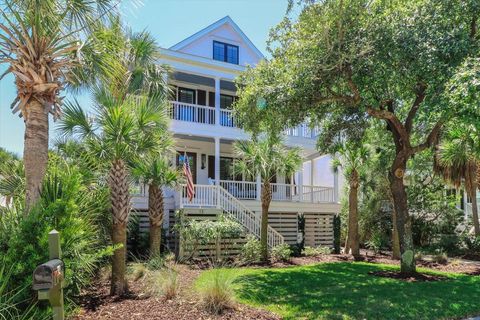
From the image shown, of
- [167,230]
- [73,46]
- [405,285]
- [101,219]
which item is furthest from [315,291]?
[167,230]

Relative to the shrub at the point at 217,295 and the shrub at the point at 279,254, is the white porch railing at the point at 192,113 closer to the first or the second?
the shrub at the point at 279,254

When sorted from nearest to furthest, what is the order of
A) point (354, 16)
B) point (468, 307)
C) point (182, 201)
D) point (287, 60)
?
1. point (468, 307)
2. point (354, 16)
3. point (287, 60)
4. point (182, 201)

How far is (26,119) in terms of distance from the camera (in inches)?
285

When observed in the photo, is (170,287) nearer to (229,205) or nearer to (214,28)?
(229,205)

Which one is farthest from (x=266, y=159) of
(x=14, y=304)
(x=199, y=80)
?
(x=14, y=304)

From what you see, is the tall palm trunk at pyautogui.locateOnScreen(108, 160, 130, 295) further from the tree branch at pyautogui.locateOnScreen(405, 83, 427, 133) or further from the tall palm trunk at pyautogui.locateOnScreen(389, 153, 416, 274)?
the tree branch at pyautogui.locateOnScreen(405, 83, 427, 133)

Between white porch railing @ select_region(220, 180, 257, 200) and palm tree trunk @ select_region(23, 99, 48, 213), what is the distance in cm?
1281

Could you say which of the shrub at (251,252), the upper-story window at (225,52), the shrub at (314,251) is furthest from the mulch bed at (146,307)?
the upper-story window at (225,52)

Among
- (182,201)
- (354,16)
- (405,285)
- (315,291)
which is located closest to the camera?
(315,291)

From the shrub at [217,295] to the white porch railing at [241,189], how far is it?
12199mm

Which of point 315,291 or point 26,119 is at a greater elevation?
point 26,119

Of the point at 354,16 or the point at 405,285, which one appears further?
the point at 354,16

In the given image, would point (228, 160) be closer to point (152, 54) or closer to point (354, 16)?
point (152, 54)

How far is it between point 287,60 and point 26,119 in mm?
7996
